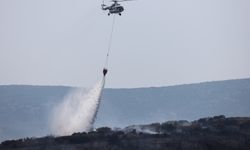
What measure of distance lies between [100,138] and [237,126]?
34094 mm

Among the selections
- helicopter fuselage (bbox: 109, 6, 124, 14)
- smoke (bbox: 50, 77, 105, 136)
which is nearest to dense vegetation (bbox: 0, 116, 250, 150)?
smoke (bbox: 50, 77, 105, 136)

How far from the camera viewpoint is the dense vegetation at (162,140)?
107 metres

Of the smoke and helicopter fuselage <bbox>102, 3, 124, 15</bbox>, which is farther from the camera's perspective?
the smoke

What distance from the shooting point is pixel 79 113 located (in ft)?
443

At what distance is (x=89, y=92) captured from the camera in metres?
132

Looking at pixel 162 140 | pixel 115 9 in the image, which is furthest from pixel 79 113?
pixel 115 9

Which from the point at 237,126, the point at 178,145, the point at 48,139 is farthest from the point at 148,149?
the point at 237,126

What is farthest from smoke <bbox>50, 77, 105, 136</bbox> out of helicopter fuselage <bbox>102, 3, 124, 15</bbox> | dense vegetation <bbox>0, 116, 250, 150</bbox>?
helicopter fuselage <bbox>102, 3, 124, 15</bbox>

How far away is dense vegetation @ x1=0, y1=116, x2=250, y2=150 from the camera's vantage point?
10700 centimetres

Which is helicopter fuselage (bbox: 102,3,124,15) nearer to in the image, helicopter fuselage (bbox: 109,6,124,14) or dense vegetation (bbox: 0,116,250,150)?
helicopter fuselage (bbox: 109,6,124,14)

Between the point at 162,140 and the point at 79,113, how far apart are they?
26.8m

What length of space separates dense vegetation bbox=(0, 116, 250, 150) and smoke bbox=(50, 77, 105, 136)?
14.3 feet

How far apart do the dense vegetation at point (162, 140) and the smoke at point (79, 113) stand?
437 cm

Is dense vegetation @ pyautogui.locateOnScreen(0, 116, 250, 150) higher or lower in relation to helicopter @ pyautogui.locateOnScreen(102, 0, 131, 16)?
lower
